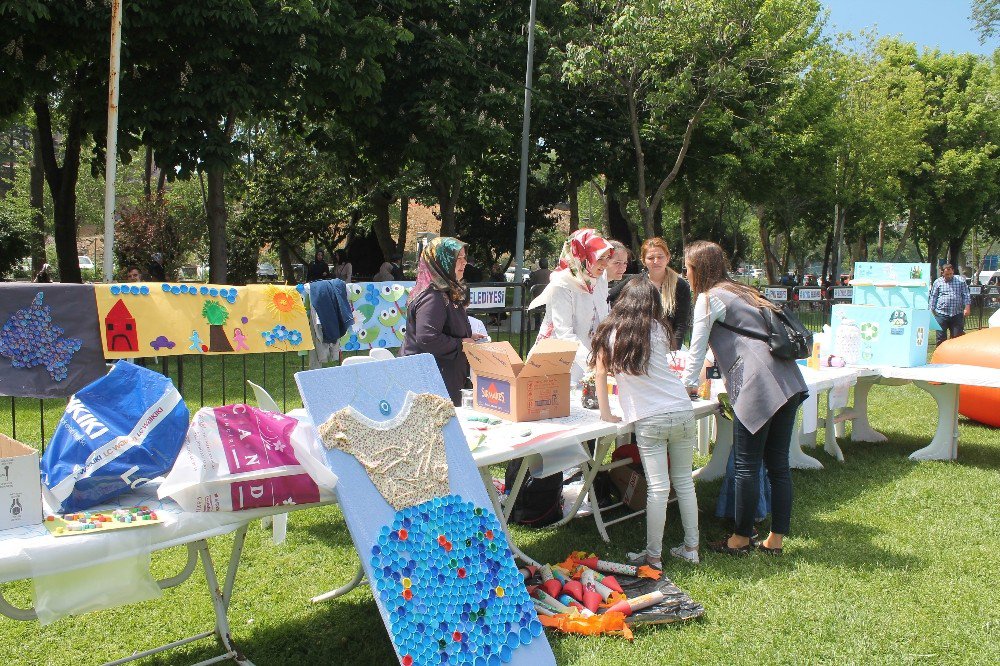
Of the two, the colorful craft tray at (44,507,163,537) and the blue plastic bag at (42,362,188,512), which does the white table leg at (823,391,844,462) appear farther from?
the colorful craft tray at (44,507,163,537)

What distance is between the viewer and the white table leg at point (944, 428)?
21.8 ft

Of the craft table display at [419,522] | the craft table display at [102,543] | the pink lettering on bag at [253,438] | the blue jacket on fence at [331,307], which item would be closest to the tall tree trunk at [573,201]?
the blue jacket on fence at [331,307]

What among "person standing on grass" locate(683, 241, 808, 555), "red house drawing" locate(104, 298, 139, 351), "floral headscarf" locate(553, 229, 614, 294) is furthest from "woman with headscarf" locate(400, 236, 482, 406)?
"red house drawing" locate(104, 298, 139, 351)

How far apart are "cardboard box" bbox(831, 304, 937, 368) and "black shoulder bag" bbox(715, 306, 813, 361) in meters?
2.81

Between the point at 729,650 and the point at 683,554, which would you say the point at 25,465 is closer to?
the point at 729,650

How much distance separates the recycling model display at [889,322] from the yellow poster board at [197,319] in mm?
4502

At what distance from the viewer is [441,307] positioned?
447cm

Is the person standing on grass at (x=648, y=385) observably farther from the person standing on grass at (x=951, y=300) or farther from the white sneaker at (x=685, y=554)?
the person standing on grass at (x=951, y=300)

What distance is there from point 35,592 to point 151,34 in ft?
34.1

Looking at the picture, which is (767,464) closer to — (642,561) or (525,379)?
(642,561)

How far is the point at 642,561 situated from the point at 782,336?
4.62 ft

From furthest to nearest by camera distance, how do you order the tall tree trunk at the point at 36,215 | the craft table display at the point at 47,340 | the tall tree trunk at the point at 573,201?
1. the tall tree trunk at the point at 573,201
2. the tall tree trunk at the point at 36,215
3. the craft table display at the point at 47,340

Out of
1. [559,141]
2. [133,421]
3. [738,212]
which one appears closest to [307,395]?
[133,421]

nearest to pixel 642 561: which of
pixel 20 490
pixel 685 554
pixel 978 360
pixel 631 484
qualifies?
pixel 685 554
